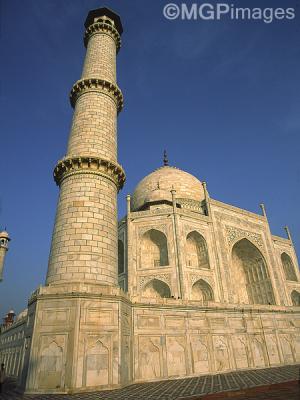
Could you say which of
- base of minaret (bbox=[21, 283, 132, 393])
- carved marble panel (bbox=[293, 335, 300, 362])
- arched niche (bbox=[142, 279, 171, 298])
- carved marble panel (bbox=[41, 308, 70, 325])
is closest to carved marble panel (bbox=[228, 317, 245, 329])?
carved marble panel (bbox=[293, 335, 300, 362])

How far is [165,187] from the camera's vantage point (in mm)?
29297

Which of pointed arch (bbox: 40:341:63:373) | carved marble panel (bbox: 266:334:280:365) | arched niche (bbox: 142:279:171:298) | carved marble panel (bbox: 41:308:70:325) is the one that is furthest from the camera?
arched niche (bbox: 142:279:171:298)

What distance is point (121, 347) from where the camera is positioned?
8.08m

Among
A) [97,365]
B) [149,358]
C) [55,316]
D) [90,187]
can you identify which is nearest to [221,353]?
[149,358]

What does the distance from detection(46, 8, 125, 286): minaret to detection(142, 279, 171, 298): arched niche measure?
10.9 metres

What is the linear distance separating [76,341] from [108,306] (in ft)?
4.19

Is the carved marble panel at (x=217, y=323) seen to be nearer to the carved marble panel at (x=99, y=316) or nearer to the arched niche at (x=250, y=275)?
the carved marble panel at (x=99, y=316)

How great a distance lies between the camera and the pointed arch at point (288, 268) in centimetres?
2767

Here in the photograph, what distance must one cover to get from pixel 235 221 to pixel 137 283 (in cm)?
1071

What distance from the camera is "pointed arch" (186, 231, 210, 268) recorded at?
2239 cm

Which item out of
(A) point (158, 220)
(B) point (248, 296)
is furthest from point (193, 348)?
(B) point (248, 296)

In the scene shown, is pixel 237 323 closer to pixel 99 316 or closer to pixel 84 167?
pixel 99 316

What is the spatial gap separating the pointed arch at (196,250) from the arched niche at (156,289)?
3.02 meters

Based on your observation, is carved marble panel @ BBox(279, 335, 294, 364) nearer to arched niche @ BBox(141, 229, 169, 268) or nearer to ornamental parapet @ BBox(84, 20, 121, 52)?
arched niche @ BBox(141, 229, 169, 268)
